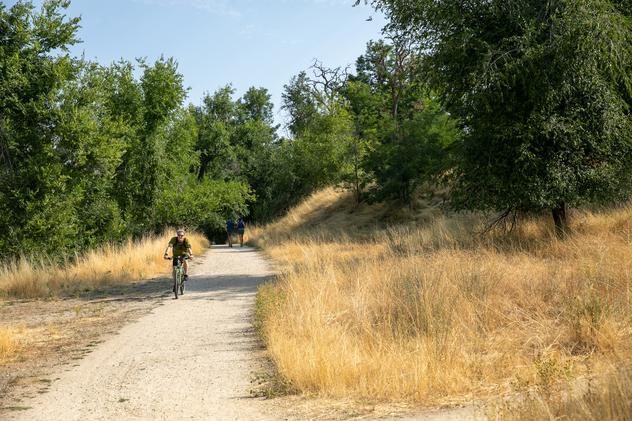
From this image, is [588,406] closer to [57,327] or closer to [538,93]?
[57,327]

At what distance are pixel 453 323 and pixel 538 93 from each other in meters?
9.12

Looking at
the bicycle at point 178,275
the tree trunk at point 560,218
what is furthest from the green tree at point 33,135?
the tree trunk at point 560,218

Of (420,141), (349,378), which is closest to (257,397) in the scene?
(349,378)

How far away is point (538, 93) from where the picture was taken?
14.8 metres

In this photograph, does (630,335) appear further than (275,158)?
No

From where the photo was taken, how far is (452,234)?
18.2 metres

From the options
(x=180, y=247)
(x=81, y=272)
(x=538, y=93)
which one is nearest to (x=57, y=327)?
(x=180, y=247)

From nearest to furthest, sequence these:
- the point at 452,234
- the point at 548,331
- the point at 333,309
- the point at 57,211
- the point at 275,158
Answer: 1. the point at 548,331
2. the point at 333,309
3. the point at 452,234
4. the point at 57,211
5. the point at 275,158

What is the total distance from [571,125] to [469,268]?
21.9ft

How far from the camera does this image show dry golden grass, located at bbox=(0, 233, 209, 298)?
53.8 ft

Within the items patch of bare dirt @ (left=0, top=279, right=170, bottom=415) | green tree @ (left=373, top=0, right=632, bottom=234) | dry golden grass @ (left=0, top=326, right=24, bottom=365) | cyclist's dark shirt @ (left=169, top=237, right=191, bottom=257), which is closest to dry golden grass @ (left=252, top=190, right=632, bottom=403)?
green tree @ (left=373, top=0, right=632, bottom=234)

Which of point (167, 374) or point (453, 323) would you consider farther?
point (453, 323)

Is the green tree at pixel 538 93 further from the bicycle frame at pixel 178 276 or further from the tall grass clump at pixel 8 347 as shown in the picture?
the tall grass clump at pixel 8 347

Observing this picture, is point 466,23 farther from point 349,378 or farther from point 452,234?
point 349,378
